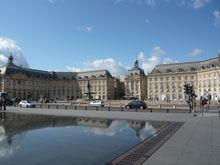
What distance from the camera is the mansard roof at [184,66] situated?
79.4 meters

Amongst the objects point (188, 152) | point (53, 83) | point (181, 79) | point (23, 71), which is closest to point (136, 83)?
point (181, 79)

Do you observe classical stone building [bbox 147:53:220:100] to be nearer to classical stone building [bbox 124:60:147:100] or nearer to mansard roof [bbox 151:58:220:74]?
mansard roof [bbox 151:58:220:74]

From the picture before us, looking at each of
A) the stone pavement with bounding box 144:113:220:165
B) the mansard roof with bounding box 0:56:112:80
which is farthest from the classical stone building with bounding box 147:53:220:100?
the stone pavement with bounding box 144:113:220:165

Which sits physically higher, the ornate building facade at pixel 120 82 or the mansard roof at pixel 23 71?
the mansard roof at pixel 23 71

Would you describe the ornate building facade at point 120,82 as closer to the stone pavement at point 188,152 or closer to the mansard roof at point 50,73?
the mansard roof at point 50,73

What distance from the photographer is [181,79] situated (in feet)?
289

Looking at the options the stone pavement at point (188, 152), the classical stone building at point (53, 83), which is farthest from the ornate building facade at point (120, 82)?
the stone pavement at point (188, 152)

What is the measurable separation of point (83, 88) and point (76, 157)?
110m

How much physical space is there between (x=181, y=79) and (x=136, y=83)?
84.6ft

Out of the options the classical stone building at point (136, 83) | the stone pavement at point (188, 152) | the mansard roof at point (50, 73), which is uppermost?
the mansard roof at point (50, 73)

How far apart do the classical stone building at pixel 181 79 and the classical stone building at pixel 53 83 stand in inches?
1184

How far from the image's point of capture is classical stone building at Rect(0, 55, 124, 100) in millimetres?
97500

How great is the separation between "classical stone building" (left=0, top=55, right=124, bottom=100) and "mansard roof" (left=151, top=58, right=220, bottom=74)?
104 feet

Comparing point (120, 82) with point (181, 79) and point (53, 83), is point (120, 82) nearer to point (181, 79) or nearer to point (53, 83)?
point (53, 83)
